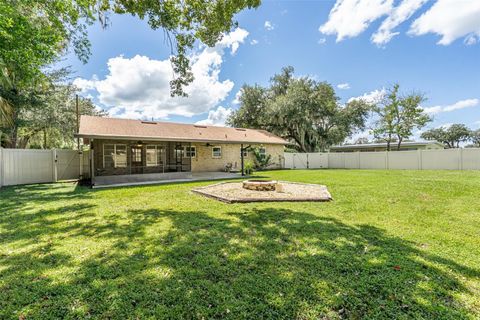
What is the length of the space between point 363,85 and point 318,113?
27.2 feet

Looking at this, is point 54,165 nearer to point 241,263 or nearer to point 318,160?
point 241,263

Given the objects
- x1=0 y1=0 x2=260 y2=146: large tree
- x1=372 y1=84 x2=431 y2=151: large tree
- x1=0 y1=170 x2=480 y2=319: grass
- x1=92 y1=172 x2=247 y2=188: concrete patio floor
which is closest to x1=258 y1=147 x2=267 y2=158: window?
x1=92 y1=172 x2=247 y2=188: concrete patio floor

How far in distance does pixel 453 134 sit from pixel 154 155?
226ft

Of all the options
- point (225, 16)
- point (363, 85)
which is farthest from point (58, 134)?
point (363, 85)

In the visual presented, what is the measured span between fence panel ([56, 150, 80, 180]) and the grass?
8.01m

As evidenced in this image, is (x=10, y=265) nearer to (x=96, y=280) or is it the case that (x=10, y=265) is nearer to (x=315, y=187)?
(x=96, y=280)

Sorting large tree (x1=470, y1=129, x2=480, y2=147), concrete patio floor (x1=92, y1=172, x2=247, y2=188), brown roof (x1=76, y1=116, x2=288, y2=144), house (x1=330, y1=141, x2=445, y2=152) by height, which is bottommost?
concrete patio floor (x1=92, y1=172, x2=247, y2=188)

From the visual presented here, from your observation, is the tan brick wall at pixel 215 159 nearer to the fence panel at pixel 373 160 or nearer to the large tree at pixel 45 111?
the fence panel at pixel 373 160

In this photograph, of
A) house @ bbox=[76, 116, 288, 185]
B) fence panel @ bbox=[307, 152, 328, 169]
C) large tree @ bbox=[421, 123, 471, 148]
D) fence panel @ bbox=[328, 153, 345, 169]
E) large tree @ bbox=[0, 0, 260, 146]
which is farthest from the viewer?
large tree @ bbox=[421, 123, 471, 148]

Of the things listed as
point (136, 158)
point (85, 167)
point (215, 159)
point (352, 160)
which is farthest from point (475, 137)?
point (85, 167)

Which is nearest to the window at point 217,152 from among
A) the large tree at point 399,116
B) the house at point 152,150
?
the house at point 152,150

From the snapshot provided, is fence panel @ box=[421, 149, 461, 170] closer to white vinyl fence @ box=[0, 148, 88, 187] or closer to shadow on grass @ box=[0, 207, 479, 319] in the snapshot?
shadow on grass @ box=[0, 207, 479, 319]

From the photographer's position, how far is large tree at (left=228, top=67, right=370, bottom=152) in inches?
982

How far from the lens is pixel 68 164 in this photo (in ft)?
44.0
